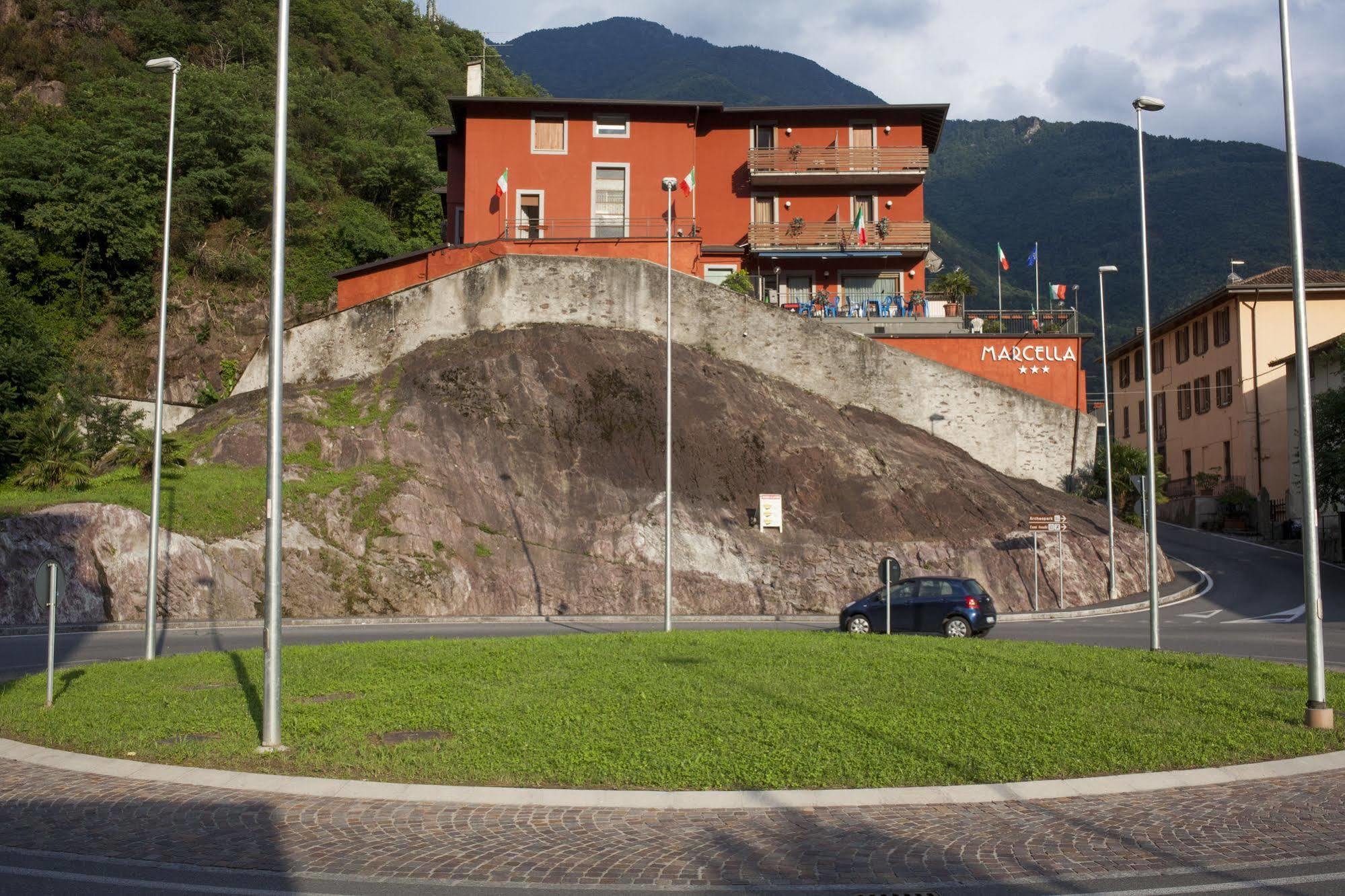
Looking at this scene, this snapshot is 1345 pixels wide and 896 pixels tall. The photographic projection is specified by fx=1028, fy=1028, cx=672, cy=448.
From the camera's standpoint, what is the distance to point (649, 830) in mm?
8148

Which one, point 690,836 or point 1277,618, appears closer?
point 690,836

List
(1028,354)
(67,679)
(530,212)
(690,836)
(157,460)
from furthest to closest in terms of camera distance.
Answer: (530,212) < (1028,354) < (157,460) < (67,679) < (690,836)

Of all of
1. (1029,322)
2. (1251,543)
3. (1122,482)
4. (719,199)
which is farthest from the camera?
(1251,543)

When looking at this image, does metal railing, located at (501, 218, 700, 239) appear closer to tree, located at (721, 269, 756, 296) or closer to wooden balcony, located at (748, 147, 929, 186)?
tree, located at (721, 269, 756, 296)

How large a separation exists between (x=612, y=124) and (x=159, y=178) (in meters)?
23.0

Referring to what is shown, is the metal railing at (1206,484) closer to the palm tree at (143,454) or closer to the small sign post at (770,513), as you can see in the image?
the small sign post at (770,513)

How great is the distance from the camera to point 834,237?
4653cm

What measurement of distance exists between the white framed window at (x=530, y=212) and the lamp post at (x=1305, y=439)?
33691mm

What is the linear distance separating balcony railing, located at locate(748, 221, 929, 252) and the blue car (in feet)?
80.9

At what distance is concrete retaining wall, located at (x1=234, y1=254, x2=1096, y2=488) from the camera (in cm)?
3825

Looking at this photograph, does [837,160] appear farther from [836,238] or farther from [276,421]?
[276,421]

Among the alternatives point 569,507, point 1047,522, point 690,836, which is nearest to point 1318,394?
point 1047,522

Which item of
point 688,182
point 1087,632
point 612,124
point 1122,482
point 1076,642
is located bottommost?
point 1087,632

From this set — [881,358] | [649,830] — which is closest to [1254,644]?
[649,830]
